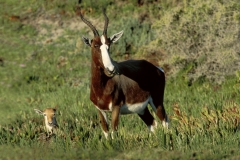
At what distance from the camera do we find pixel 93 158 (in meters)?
8.07

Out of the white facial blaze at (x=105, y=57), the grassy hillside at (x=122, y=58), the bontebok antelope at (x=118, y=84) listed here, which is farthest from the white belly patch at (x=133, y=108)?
the white facial blaze at (x=105, y=57)

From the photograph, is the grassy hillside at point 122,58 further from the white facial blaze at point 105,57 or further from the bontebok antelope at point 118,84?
the white facial blaze at point 105,57

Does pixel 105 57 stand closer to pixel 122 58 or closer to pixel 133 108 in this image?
pixel 133 108

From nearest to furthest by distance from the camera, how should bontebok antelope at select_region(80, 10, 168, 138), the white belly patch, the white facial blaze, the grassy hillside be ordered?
the grassy hillside, the white facial blaze, bontebok antelope at select_region(80, 10, 168, 138), the white belly patch

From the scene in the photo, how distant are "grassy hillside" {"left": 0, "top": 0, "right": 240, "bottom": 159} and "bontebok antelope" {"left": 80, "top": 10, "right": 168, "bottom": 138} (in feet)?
1.38

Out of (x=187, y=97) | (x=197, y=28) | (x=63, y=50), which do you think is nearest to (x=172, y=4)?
(x=63, y=50)

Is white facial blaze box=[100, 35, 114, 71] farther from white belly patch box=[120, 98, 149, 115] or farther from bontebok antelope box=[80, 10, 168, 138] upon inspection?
white belly patch box=[120, 98, 149, 115]

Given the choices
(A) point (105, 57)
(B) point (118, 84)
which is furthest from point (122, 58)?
(A) point (105, 57)

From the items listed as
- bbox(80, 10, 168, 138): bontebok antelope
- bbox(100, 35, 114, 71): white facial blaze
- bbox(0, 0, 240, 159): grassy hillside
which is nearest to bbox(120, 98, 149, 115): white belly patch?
bbox(80, 10, 168, 138): bontebok antelope

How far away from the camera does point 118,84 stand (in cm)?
1011

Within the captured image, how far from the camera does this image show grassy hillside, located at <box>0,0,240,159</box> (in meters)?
8.76

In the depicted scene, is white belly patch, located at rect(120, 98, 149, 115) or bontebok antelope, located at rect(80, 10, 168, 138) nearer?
bontebok antelope, located at rect(80, 10, 168, 138)

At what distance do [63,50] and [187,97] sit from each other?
7.80m

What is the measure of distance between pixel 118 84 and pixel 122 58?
10219mm
